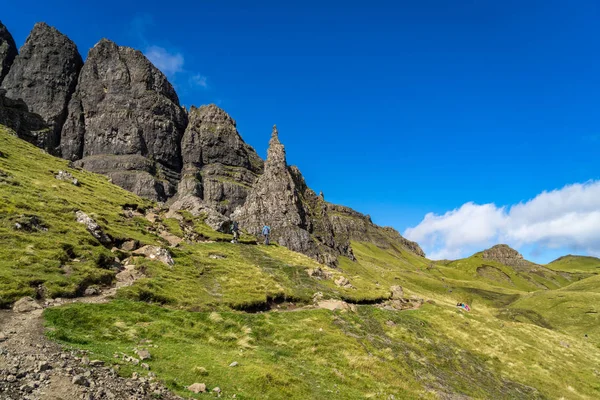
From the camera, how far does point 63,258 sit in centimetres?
3250

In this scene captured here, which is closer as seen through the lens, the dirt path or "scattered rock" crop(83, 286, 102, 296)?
the dirt path

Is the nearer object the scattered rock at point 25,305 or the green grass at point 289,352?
the green grass at point 289,352

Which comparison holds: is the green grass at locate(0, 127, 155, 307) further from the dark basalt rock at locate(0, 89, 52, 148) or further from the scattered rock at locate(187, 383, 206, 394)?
the dark basalt rock at locate(0, 89, 52, 148)

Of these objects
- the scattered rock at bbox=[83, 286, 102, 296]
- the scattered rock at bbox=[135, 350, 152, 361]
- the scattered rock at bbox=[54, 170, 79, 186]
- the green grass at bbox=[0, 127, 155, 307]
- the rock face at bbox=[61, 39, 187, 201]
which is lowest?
the scattered rock at bbox=[135, 350, 152, 361]

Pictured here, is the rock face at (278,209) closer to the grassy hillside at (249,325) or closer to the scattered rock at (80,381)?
the grassy hillside at (249,325)

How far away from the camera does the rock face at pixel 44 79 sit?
600 ft

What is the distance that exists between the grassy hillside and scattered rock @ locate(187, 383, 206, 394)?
59 centimetres

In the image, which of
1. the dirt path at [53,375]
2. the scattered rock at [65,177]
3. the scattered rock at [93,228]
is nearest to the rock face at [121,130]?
the scattered rock at [65,177]

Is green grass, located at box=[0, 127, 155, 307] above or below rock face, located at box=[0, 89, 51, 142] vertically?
below

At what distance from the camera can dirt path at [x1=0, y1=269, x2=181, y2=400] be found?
45.7 ft

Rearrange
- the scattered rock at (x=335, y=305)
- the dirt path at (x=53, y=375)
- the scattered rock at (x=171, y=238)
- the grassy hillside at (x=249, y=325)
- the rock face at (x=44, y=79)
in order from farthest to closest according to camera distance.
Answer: the rock face at (x=44, y=79)
the scattered rock at (x=171, y=238)
the scattered rock at (x=335, y=305)
the grassy hillside at (x=249, y=325)
the dirt path at (x=53, y=375)

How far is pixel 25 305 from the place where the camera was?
2350 cm

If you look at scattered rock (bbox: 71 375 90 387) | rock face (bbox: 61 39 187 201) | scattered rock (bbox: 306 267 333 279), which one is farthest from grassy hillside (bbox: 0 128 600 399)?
rock face (bbox: 61 39 187 201)

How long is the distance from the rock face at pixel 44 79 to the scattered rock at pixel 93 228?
166951 mm
